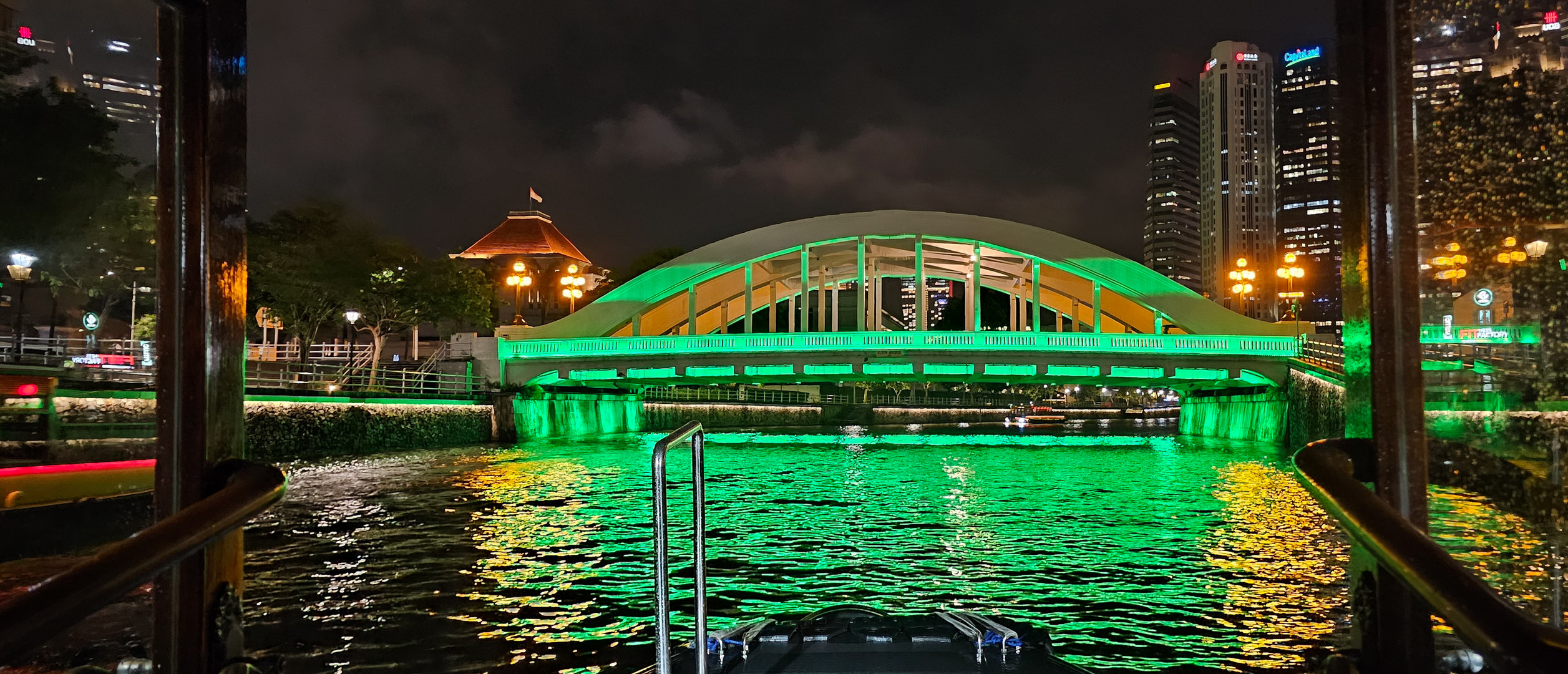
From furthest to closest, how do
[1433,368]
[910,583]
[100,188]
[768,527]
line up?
[768,527] < [910,583] < [100,188] < [1433,368]

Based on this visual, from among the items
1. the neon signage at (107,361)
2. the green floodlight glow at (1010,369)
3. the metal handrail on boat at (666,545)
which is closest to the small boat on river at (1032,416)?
the green floodlight glow at (1010,369)

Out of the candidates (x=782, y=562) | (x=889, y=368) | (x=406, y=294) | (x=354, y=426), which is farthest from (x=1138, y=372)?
(x=406, y=294)

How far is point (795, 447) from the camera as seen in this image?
110ft

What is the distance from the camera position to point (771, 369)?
3347 cm

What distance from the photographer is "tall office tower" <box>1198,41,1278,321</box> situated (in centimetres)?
14500

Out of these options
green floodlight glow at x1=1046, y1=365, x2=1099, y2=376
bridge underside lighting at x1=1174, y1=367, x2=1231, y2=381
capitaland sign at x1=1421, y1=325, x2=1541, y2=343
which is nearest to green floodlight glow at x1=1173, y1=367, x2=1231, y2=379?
bridge underside lighting at x1=1174, y1=367, x2=1231, y2=381

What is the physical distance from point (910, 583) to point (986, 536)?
3.37 metres

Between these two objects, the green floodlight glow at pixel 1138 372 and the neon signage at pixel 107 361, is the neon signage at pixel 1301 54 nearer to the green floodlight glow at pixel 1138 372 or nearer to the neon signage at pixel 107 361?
the green floodlight glow at pixel 1138 372

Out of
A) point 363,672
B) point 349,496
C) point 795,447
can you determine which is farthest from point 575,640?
point 795,447

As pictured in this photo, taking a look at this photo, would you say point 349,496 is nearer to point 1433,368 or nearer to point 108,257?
point 108,257

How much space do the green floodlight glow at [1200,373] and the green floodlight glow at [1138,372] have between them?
1.89 ft

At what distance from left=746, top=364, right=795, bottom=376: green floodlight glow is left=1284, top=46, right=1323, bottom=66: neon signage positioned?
119 m

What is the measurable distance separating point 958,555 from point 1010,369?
71.4 ft

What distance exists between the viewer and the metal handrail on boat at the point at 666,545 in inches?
120
